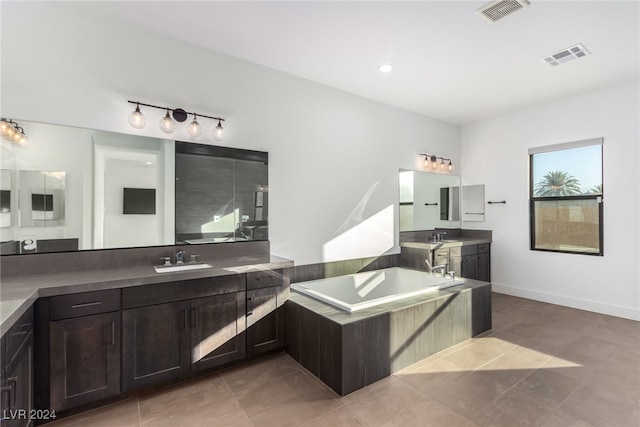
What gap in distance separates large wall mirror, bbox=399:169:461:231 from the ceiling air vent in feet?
7.42

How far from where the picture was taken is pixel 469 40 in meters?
2.64

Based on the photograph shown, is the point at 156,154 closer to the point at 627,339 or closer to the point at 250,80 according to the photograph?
the point at 250,80

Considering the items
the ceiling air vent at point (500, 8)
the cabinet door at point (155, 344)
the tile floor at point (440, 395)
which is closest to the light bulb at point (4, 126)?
the cabinet door at point (155, 344)

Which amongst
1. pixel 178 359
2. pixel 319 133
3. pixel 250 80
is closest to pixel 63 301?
pixel 178 359

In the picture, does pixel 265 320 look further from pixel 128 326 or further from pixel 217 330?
pixel 128 326

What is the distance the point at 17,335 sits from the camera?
4.82ft

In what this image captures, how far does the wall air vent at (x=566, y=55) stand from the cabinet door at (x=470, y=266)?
8.58ft

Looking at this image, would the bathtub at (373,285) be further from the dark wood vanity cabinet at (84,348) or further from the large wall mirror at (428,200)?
the dark wood vanity cabinet at (84,348)

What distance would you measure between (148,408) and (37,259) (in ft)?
4.24

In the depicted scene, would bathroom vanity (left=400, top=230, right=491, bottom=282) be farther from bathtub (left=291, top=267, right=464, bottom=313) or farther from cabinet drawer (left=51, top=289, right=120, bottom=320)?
cabinet drawer (left=51, top=289, right=120, bottom=320)

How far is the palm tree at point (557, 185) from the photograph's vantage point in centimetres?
410

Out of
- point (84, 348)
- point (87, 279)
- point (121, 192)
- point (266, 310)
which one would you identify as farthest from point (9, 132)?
point (266, 310)

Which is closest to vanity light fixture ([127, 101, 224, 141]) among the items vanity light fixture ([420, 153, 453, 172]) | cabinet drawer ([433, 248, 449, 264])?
cabinet drawer ([433, 248, 449, 264])

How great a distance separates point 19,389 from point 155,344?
0.68 metres
